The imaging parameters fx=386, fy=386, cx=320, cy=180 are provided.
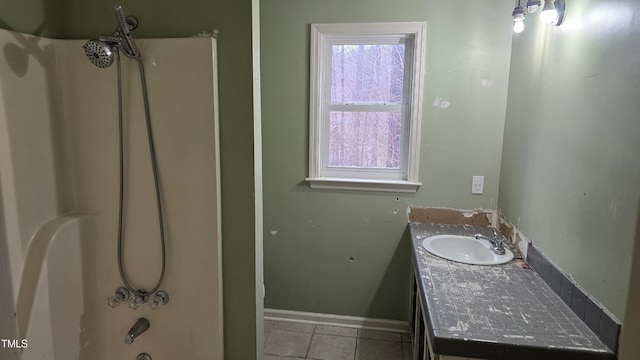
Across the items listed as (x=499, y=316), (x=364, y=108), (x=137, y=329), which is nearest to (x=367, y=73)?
(x=364, y=108)

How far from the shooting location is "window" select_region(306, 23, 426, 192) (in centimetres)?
249

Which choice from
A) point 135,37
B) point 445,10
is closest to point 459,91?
point 445,10

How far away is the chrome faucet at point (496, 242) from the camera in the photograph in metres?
2.02

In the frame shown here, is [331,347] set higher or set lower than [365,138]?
lower

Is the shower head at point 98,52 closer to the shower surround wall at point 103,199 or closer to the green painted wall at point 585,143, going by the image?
the shower surround wall at point 103,199

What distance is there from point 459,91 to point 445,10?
0.50 meters

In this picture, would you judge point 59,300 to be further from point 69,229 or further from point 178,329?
point 178,329

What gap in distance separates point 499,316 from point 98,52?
1715 mm

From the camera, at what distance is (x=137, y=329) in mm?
1639

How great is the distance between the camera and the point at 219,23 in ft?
4.92

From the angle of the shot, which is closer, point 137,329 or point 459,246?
point 137,329

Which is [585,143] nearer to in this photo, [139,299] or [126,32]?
[126,32]

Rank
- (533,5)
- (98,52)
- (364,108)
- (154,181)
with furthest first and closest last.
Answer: (364,108), (533,5), (154,181), (98,52)

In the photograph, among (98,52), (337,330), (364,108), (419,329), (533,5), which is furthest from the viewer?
(337,330)
